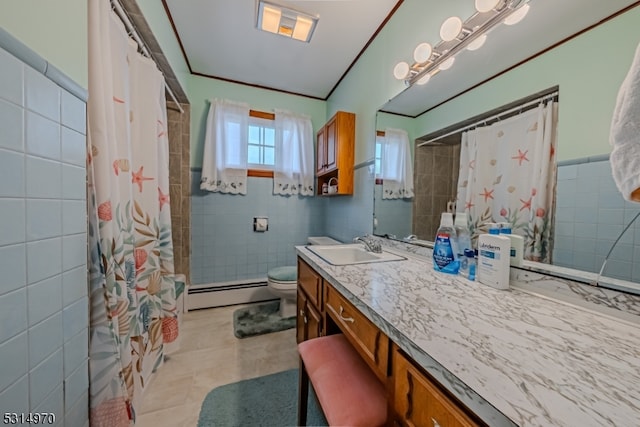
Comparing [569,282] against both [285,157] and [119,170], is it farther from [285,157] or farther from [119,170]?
[285,157]

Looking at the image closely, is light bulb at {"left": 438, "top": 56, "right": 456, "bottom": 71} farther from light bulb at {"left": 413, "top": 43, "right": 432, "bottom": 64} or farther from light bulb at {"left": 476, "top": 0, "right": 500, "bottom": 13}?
light bulb at {"left": 476, "top": 0, "right": 500, "bottom": 13}

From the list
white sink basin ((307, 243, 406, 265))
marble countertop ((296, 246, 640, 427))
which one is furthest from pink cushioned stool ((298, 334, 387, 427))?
white sink basin ((307, 243, 406, 265))

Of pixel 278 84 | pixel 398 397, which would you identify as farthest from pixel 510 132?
Answer: pixel 278 84

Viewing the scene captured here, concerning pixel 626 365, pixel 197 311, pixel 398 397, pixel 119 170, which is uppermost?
pixel 119 170

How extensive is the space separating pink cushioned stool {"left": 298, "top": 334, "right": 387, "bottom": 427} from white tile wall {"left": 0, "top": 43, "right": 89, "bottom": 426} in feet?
2.53

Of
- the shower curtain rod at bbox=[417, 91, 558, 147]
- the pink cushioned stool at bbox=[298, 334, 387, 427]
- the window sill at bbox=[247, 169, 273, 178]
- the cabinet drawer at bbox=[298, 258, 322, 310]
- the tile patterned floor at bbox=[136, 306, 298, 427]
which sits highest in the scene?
the shower curtain rod at bbox=[417, 91, 558, 147]

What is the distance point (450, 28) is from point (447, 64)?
15cm

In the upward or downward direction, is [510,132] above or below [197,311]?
above

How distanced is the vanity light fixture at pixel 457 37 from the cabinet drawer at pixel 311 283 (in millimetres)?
1299

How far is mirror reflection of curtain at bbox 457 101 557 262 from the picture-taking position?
2.70 feet

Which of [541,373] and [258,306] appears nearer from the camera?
[541,373]

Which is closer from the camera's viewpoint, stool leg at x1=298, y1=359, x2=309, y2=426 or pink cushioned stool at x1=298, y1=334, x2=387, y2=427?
pink cushioned stool at x1=298, y1=334, x2=387, y2=427

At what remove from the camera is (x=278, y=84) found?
2.49 m

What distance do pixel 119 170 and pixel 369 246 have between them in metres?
1.41
